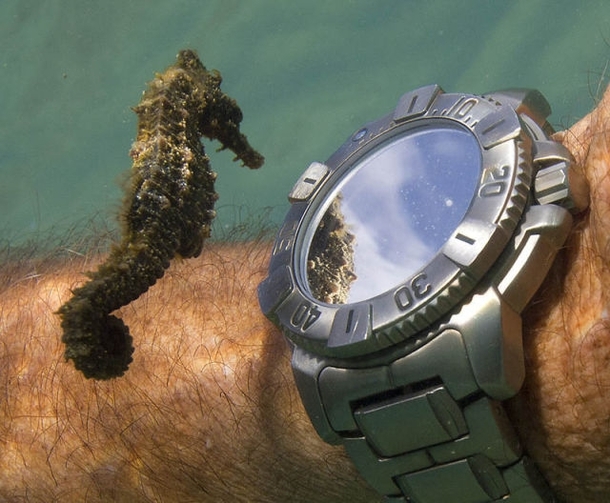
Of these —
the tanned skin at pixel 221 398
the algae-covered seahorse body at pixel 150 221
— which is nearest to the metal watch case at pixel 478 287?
the tanned skin at pixel 221 398

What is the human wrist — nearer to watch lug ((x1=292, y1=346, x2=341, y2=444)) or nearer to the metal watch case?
the metal watch case

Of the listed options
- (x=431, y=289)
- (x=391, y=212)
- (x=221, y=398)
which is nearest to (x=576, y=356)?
(x=431, y=289)

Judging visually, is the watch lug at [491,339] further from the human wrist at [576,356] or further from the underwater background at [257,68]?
the underwater background at [257,68]

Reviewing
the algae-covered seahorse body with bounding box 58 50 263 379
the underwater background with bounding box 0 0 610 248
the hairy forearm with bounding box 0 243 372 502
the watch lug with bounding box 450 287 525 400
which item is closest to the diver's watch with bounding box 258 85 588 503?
the watch lug with bounding box 450 287 525 400

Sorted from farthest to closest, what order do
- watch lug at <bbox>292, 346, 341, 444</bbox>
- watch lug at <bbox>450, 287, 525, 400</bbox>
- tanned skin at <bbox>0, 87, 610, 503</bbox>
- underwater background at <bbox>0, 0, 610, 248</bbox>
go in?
underwater background at <bbox>0, 0, 610, 248</bbox> < watch lug at <bbox>292, 346, 341, 444</bbox> < tanned skin at <bbox>0, 87, 610, 503</bbox> < watch lug at <bbox>450, 287, 525, 400</bbox>

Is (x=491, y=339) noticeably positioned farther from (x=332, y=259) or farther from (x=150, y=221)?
(x=150, y=221)

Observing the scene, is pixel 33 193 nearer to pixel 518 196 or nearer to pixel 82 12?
pixel 82 12
